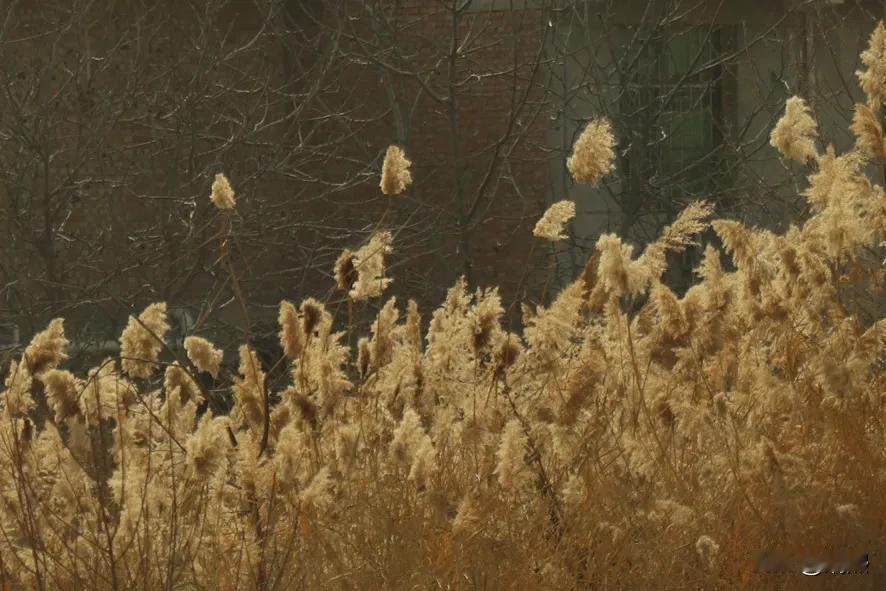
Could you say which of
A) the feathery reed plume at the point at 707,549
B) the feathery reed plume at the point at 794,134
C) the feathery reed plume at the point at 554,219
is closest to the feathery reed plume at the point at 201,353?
the feathery reed plume at the point at 554,219

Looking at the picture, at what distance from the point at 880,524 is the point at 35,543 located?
86.0 inches

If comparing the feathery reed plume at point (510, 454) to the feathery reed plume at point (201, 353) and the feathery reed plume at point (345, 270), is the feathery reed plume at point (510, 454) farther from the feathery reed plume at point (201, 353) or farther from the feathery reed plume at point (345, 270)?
the feathery reed plume at point (201, 353)

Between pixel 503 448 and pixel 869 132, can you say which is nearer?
pixel 503 448

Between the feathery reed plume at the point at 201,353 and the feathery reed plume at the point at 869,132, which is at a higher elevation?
the feathery reed plume at the point at 869,132

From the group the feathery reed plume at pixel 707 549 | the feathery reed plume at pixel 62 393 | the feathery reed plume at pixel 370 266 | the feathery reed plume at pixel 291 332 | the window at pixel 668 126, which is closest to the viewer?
the feathery reed plume at pixel 707 549

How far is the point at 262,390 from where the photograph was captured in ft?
15.0

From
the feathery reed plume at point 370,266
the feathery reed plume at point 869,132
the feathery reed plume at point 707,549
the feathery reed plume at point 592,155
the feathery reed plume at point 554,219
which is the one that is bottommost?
the feathery reed plume at point 707,549

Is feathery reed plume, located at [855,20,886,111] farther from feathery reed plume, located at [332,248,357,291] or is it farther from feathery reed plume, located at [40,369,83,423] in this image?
feathery reed plume, located at [40,369,83,423]

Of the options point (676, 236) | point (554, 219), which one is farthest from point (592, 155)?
point (676, 236)

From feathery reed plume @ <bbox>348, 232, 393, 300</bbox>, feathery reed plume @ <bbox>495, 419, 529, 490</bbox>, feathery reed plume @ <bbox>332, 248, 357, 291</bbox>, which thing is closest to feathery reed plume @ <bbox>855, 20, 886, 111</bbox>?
feathery reed plume @ <bbox>348, 232, 393, 300</bbox>

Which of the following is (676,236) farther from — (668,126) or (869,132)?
(668,126)

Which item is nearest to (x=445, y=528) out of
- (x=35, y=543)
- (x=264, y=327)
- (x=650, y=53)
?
(x=35, y=543)

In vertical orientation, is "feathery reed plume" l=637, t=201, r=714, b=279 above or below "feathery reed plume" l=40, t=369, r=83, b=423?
above

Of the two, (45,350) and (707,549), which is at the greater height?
(45,350)
